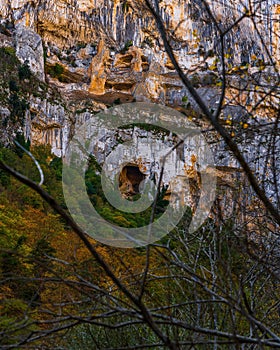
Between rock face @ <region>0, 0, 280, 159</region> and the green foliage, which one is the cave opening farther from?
the green foliage

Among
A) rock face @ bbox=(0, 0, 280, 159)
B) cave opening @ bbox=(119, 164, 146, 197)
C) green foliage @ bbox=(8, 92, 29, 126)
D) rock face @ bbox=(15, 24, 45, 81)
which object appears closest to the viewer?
green foliage @ bbox=(8, 92, 29, 126)

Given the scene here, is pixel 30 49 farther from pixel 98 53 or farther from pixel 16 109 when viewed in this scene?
pixel 16 109

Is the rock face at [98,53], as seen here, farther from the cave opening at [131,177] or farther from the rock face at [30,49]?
the cave opening at [131,177]

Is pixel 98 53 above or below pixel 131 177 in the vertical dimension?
above

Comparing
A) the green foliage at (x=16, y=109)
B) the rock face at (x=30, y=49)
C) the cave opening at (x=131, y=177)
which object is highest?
the rock face at (x=30, y=49)

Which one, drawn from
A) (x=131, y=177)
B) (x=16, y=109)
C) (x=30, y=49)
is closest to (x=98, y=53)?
(x=30, y=49)

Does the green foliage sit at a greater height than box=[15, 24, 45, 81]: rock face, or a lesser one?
lesser

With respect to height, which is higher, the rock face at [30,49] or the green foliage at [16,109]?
the rock face at [30,49]

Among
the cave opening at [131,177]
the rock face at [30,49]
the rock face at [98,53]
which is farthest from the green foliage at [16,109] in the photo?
the cave opening at [131,177]

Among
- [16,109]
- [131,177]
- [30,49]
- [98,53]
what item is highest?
[98,53]

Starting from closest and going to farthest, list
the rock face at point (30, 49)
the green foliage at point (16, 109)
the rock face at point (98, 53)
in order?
the green foliage at point (16, 109), the rock face at point (30, 49), the rock face at point (98, 53)

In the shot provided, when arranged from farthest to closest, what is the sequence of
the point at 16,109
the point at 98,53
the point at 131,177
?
the point at 98,53 < the point at 131,177 < the point at 16,109

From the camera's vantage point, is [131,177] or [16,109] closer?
[16,109]

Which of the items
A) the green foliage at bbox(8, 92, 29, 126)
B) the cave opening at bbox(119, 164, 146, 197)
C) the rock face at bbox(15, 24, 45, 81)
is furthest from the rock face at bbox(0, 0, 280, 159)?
the green foliage at bbox(8, 92, 29, 126)
